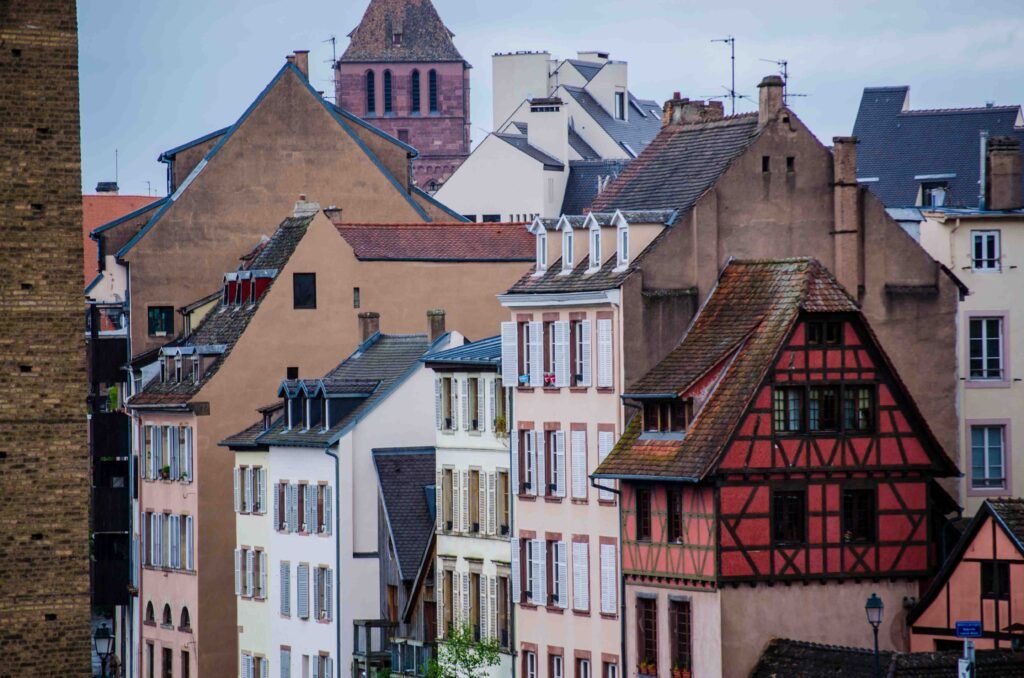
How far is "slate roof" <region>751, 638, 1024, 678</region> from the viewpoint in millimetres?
64875

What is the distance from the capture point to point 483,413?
82.0 meters

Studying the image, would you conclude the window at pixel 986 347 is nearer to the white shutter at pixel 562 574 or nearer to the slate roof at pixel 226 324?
the white shutter at pixel 562 574

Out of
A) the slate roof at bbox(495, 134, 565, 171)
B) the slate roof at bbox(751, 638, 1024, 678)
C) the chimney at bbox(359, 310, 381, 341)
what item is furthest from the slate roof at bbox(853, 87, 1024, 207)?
the slate roof at bbox(495, 134, 565, 171)

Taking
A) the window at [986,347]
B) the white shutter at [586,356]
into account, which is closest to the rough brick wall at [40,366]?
the white shutter at [586,356]

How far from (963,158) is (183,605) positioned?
28.4m

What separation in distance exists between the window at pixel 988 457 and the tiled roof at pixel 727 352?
872 cm

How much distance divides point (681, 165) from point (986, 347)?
358 inches

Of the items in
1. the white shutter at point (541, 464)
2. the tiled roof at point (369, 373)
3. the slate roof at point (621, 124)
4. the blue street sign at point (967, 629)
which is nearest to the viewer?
the blue street sign at point (967, 629)

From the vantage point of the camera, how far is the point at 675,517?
71.6 meters

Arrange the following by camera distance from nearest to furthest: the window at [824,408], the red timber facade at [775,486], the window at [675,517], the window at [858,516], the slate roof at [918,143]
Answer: the red timber facade at [775,486], the window at [824,408], the window at [675,517], the window at [858,516], the slate roof at [918,143]

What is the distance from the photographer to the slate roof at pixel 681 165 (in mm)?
76125

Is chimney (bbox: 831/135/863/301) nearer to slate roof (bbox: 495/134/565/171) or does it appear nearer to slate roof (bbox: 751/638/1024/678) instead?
slate roof (bbox: 751/638/1024/678)

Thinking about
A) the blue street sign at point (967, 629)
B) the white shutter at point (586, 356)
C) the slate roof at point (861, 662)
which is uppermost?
the white shutter at point (586, 356)

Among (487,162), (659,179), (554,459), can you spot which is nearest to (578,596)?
(554,459)
